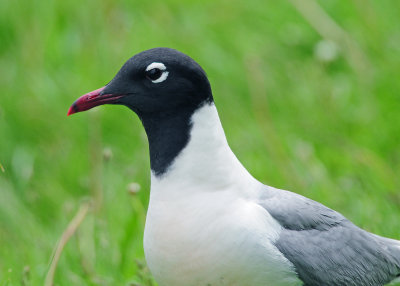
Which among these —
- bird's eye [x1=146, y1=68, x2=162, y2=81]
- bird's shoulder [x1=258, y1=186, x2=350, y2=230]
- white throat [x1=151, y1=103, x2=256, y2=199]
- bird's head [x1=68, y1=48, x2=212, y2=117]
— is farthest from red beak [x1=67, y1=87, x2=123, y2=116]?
bird's shoulder [x1=258, y1=186, x2=350, y2=230]

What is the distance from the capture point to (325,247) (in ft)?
14.3

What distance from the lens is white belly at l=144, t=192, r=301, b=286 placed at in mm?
4023

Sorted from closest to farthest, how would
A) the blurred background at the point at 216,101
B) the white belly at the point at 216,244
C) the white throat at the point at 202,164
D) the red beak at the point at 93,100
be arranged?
1. the white belly at the point at 216,244
2. the white throat at the point at 202,164
3. the red beak at the point at 93,100
4. the blurred background at the point at 216,101

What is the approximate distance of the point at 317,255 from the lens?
4.30 m

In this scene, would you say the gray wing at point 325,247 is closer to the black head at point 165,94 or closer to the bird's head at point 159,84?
the black head at point 165,94

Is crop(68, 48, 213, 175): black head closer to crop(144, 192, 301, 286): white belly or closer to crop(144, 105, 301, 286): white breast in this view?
crop(144, 105, 301, 286): white breast

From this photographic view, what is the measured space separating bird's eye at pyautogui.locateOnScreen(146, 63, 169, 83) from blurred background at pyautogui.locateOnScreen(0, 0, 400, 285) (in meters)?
1.44

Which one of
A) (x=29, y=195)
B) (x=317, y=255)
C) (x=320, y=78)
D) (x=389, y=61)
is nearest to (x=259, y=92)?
(x=320, y=78)

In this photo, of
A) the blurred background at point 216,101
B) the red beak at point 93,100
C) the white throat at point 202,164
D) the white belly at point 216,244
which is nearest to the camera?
the white belly at point 216,244

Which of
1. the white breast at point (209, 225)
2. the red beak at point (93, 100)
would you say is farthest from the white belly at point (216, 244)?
the red beak at point (93, 100)

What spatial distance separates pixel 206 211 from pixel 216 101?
393cm

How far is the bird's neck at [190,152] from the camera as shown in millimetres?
4199

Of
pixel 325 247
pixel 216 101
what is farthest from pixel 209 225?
pixel 216 101

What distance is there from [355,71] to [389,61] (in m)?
0.32
